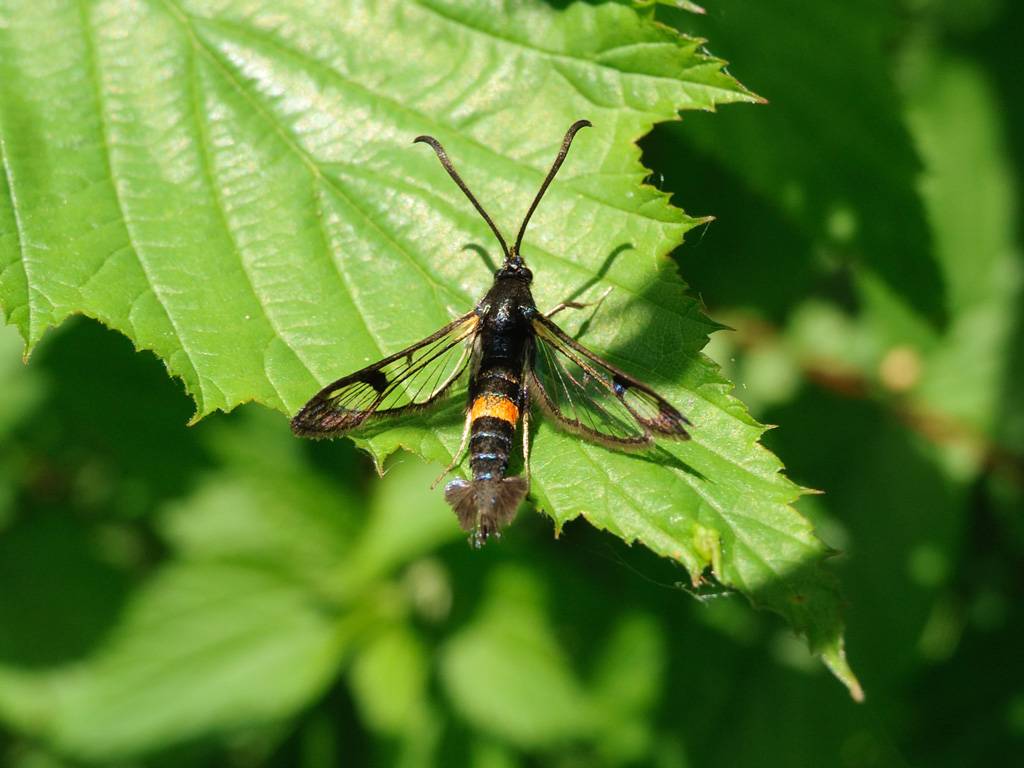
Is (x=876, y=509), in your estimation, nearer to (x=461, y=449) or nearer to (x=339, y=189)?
(x=461, y=449)

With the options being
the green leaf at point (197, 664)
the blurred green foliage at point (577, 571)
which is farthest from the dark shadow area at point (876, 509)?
the green leaf at point (197, 664)

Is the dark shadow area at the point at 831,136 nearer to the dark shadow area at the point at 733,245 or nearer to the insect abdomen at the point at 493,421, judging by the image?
the dark shadow area at the point at 733,245

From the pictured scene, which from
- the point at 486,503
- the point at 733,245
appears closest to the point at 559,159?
the point at 486,503

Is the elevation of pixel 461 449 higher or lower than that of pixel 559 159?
lower

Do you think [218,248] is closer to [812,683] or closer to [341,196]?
[341,196]

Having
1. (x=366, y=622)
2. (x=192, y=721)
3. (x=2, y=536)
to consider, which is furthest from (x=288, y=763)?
(x=2, y=536)

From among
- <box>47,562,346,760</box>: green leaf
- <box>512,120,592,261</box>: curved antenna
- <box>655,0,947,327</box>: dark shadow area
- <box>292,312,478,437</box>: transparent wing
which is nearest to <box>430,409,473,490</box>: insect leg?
<box>292,312,478,437</box>: transparent wing
